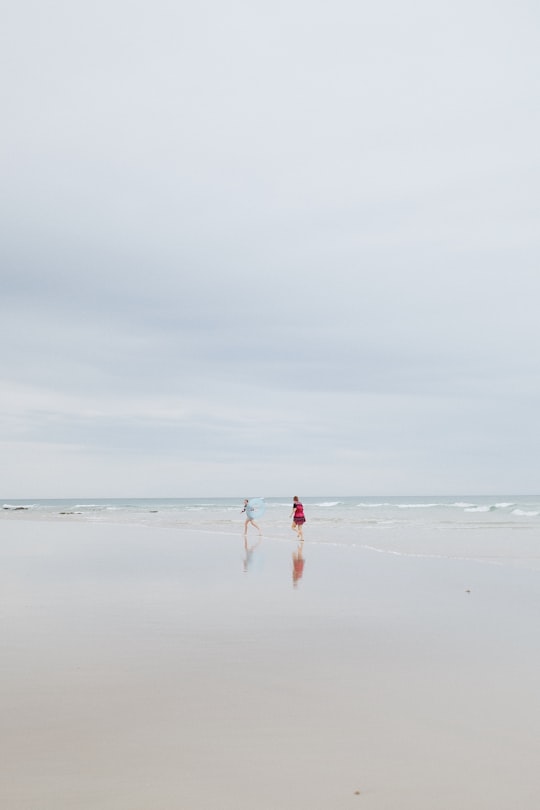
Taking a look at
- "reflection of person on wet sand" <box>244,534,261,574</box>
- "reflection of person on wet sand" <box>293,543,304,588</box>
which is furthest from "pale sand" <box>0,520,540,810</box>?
"reflection of person on wet sand" <box>244,534,261,574</box>

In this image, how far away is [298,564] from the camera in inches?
676

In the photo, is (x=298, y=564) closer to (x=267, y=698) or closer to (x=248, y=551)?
(x=248, y=551)

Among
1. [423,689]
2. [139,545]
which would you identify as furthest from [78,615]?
[139,545]

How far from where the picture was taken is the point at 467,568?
1620 centimetres

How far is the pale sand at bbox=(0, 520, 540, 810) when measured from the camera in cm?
450

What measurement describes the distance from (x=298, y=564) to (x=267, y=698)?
1108 centimetres

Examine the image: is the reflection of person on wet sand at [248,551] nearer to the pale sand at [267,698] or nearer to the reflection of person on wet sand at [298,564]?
the reflection of person on wet sand at [298,564]

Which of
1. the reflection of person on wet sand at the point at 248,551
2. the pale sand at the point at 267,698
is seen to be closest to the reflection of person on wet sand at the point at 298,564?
the reflection of person on wet sand at the point at 248,551

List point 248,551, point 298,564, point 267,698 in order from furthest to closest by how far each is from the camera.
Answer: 1. point 248,551
2. point 298,564
3. point 267,698

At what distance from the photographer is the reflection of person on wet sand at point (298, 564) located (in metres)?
14.5

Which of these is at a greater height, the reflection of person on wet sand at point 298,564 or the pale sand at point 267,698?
the reflection of person on wet sand at point 298,564

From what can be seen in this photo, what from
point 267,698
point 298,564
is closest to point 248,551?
point 298,564

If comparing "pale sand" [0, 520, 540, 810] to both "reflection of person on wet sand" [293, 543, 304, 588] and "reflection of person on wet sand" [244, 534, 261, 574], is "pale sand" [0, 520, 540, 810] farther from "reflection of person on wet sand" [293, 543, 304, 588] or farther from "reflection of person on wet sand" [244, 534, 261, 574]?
"reflection of person on wet sand" [244, 534, 261, 574]

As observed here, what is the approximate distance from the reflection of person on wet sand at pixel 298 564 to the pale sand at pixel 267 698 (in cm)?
185
